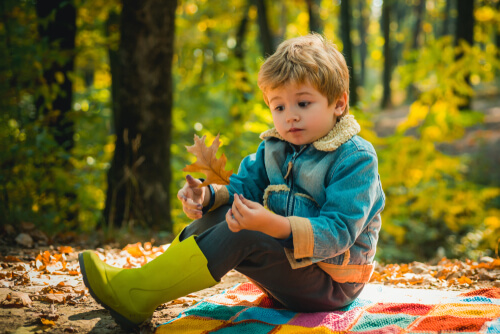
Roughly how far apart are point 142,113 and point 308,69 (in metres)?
2.60

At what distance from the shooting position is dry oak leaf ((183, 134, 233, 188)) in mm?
1839

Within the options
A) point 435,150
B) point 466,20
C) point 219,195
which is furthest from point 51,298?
point 466,20

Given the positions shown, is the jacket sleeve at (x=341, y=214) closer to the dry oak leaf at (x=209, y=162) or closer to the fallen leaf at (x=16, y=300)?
the dry oak leaf at (x=209, y=162)

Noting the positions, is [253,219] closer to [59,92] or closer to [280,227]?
[280,227]

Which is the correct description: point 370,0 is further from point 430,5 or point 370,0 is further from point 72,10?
point 72,10

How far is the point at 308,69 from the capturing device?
6.43 feet

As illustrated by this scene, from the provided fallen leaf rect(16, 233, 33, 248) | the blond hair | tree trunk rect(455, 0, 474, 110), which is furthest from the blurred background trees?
tree trunk rect(455, 0, 474, 110)

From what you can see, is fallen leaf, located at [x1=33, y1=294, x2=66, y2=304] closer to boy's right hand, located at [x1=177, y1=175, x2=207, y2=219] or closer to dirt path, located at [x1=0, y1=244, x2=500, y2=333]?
dirt path, located at [x1=0, y1=244, x2=500, y2=333]

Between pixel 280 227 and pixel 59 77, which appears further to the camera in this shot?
pixel 59 77

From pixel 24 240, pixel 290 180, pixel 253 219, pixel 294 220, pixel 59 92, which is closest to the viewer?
pixel 253 219

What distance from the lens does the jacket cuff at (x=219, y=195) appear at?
221 cm

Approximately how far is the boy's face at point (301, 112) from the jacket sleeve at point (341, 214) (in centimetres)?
21

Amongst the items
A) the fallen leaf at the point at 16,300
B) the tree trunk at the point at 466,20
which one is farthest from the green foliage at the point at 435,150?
the fallen leaf at the point at 16,300

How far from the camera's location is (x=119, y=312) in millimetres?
1864
